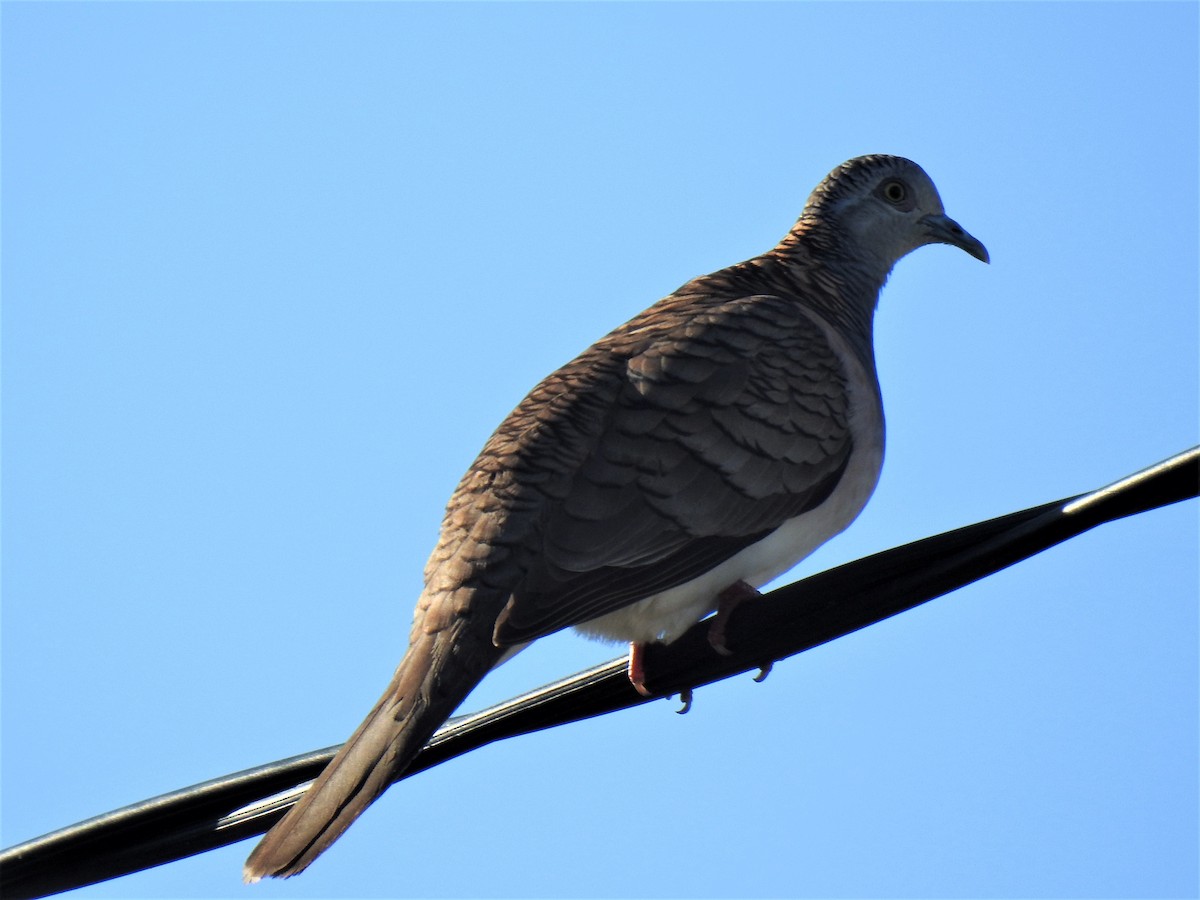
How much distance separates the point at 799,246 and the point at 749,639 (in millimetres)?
2479

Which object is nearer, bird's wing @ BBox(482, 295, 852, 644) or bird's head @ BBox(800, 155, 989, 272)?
bird's wing @ BBox(482, 295, 852, 644)

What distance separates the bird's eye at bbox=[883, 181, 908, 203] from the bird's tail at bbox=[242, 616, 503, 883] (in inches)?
107

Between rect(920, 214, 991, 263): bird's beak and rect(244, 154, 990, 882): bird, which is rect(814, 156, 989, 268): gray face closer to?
rect(920, 214, 991, 263): bird's beak

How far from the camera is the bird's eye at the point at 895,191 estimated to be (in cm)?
566

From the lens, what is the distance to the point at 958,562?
302 centimetres

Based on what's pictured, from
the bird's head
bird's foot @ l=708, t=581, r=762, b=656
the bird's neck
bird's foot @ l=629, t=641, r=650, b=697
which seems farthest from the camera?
the bird's head

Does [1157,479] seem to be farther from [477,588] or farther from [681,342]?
[681,342]

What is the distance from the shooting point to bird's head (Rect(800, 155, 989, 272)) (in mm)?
5613

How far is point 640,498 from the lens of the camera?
13.1 ft

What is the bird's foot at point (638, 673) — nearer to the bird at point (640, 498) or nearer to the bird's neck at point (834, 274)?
the bird at point (640, 498)

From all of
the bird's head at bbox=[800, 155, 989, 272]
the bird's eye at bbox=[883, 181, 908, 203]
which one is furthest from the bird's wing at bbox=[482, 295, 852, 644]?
the bird's eye at bbox=[883, 181, 908, 203]

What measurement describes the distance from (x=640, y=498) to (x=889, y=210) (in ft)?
6.96

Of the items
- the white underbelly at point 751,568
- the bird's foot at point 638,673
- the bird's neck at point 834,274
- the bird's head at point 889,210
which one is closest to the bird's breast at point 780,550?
the white underbelly at point 751,568

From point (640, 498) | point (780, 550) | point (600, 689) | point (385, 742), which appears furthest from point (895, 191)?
point (385, 742)
